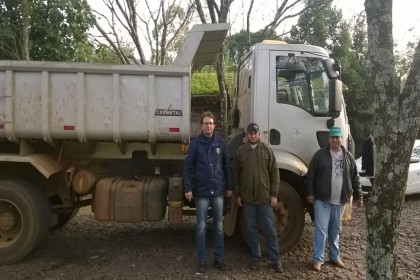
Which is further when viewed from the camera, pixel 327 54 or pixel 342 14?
pixel 342 14

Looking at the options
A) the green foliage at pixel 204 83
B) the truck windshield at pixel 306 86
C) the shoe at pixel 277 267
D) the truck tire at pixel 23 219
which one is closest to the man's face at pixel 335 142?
the truck windshield at pixel 306 86

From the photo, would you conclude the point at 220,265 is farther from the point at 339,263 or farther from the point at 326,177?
the point at 326,177

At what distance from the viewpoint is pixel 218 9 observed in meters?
10.1

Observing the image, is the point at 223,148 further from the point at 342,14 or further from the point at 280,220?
the point at 342,14

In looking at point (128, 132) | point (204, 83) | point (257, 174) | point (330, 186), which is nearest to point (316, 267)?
point (330, 186)

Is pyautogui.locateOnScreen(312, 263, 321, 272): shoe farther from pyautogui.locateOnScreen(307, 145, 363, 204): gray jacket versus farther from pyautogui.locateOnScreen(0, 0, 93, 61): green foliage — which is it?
pyautogui.locateOnScreen(0, 0, 93, 61): green foliage

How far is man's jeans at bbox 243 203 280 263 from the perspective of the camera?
4.93 metres

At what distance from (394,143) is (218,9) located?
781 cm

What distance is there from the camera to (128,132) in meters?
5.07

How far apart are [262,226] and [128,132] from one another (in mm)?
1995

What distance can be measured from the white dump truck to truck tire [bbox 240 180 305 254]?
0.04 ft

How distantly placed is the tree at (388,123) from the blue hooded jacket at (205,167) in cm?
201

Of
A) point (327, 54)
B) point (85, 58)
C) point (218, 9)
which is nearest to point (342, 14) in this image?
point (218, 9)

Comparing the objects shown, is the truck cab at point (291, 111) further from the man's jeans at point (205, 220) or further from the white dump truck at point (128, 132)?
the man's jeans at point (205, 220)
